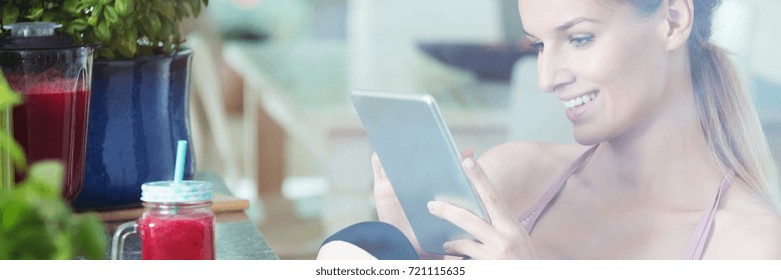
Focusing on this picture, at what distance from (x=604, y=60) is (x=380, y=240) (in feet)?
0.85

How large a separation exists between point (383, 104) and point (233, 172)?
5.80 feet

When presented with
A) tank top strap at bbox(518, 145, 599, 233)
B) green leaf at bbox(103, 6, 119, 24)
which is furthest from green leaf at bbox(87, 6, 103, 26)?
tank top strap at bbox(518, 145, 599, 233)

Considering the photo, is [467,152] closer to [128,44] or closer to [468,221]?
[468,221]

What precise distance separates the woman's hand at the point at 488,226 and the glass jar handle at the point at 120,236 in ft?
0.86

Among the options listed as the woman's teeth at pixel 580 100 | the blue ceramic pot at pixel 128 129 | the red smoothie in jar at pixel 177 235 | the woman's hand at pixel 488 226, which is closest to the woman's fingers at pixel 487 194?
the woman's hand at pixel 488 226

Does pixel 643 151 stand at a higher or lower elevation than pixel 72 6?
lower

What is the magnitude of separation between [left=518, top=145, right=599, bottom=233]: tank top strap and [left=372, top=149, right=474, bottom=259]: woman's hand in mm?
77

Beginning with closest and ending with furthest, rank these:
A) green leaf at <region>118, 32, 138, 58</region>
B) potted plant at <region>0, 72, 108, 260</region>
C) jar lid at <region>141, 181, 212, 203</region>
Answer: potted plant at <region>0, 72, 108, 260</region> < jar lid at <region>141, 181, 212, 203</region> < green leaf at <region>118, 32, 138, 58</region>

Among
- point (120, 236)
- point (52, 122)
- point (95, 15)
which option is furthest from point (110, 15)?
point (120, 236)

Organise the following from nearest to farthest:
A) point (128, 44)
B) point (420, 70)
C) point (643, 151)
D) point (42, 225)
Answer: point (42, 225), point (643, 151), point (128, 44), point (420, 70)

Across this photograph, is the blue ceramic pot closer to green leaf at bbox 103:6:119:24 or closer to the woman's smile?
green leaf at bbox 103:6:119:24

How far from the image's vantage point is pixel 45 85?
938 mm

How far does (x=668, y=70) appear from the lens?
90 cm

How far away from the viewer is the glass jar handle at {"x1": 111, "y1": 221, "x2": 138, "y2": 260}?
2.84 feet
